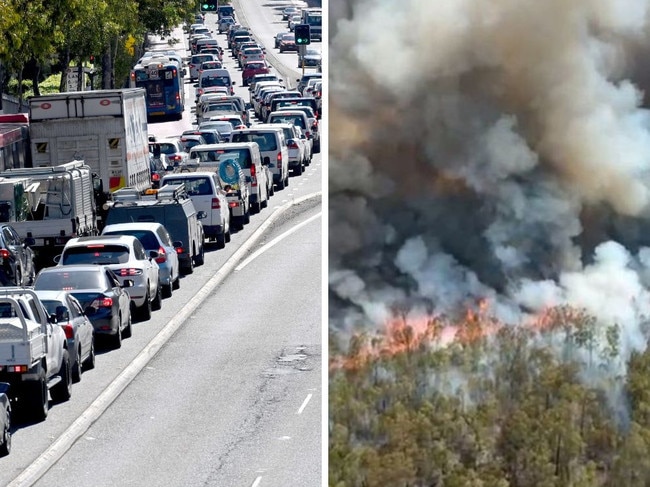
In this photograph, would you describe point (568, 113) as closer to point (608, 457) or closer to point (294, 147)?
point (608, 457)

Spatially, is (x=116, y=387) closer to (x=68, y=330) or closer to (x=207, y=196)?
(x=68, y=330)

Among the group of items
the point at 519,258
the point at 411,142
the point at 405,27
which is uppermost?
the point at 405,27

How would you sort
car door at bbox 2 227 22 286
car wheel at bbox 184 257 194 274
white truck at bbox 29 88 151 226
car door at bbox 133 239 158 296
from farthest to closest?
white truck at bbox 29 88 151 226 → car wheel at bbox 184 257 194 274 → car door at bbox 2 227 22 286 → car door at bbox 133 239 158 296

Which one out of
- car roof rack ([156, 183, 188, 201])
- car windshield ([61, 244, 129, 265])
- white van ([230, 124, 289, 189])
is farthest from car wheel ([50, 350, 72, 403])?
white van ([230, 124, 289, 189])

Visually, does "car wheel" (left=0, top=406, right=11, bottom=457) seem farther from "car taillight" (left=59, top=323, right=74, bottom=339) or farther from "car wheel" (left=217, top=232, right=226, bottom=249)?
"car wheel" (left=217, top=232, right=226, bottom=249)

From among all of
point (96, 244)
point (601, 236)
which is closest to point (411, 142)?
point (601, 236)

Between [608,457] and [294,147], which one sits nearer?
[608,457]

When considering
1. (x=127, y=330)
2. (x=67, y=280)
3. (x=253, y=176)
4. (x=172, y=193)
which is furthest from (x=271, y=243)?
(x=67, y=280)
